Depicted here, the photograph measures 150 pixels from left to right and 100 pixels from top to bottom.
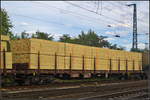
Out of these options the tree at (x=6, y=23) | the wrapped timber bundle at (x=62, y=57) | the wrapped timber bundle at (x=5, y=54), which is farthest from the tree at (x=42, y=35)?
the wrapped timber bundle at (x=5, y=54)

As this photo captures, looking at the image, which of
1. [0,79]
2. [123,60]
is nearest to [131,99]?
[0,79]

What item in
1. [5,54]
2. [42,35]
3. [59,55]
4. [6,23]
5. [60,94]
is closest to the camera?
[60,94]

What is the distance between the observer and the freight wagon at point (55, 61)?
19562 mm

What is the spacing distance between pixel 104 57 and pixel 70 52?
6186 mm

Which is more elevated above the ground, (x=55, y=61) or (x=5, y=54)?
(x=5, y=54)

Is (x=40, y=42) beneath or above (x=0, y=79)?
above

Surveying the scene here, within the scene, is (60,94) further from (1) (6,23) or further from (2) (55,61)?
(1) (6,23)

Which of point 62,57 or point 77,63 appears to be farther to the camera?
point 77,63

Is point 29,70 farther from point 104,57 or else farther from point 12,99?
point 104,57

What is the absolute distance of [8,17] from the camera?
42.0 metres

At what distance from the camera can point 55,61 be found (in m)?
21.5

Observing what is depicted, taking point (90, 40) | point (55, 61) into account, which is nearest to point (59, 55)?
point (55, 61)

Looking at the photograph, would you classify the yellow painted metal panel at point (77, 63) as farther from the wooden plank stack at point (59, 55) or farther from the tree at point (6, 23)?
the tree at point (6, 23)

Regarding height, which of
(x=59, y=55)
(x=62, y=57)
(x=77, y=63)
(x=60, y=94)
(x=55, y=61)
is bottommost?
(x=60, y=94)
